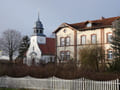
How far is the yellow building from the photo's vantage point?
3462 cm

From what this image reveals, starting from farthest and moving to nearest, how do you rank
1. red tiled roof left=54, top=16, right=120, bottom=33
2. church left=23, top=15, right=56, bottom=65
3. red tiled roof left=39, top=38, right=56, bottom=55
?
1. red tiled roof left=39, top=38, right=56, bottom=55
2. church left=23, top=15, right=56, bottom=65
3. red tiled roof left=54, top=16, right=120, bottom=33

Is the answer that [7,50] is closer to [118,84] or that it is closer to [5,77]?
[5,77]

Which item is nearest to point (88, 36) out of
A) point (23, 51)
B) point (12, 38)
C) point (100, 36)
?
point (100, 36)

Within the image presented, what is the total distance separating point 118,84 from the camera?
501 inches

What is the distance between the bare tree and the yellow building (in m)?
21.6

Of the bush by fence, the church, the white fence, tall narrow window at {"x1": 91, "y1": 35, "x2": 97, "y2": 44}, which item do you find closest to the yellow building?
tall narrow window at {"x1": 91, "y1": 35, "x2": 97, "y2": 44}

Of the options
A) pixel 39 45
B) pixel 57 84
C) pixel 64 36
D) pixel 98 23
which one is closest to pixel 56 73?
pixel 57 84

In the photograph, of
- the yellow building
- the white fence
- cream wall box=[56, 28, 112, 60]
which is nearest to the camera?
the white fence

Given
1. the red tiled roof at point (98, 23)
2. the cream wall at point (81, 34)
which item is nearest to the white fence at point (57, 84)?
the cream wall at point (81, 34)

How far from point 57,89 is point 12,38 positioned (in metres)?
45.9

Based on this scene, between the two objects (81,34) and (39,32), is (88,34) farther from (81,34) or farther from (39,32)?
(39,32)

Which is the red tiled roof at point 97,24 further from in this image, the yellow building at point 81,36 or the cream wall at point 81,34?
the cream wall at point 81,34

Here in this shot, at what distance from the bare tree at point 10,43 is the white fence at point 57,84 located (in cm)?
4073

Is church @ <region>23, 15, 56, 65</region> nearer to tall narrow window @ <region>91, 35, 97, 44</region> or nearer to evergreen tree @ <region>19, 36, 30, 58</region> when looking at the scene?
evergreen tree @ <region>19, 36, 30, 58</region>
